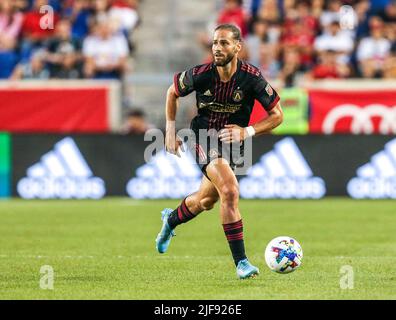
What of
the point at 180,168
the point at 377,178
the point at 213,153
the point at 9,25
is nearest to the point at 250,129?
the point at 213,153

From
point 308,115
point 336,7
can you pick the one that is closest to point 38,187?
point 308,115

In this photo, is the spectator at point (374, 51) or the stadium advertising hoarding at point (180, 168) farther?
the spectator at point (374, 51)

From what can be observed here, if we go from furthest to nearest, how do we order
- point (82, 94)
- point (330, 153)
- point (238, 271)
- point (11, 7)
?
point (11, 7) < point (82, 94) < point (330, 153) < point (238, 271)

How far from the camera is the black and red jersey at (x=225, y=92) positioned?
1012 centimetres

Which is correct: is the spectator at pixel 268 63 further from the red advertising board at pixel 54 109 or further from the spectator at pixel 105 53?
the red advertising board at pixel 54 109

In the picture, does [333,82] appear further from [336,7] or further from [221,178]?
[221,178]

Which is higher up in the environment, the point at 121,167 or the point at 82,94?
the point at 82,94

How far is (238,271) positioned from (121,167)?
31.5 ft

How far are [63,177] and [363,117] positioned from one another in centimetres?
566

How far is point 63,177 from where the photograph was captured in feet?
62.7

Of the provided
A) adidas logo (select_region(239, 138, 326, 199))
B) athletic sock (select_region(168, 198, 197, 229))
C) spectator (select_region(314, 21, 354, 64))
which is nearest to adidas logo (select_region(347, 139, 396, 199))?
adidas logo (select_region(239, 138, 326, 199))

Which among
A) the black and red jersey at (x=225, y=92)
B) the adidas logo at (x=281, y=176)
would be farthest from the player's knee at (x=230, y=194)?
the adidas logo at (x=281, y=176)

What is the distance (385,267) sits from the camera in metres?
10.6

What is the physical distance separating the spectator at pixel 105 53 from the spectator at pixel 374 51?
15.7ft
